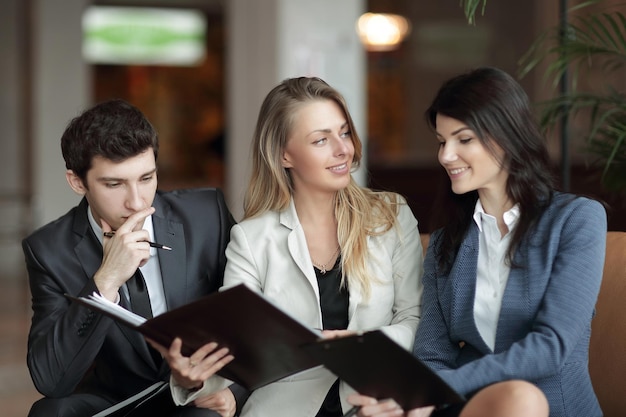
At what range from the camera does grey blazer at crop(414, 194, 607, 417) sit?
2318 millimetres

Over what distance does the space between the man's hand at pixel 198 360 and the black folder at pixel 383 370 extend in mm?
292

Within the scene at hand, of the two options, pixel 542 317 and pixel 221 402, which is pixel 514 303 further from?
pixel 221 402

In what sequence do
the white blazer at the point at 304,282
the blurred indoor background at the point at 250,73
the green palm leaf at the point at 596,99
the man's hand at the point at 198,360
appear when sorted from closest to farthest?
the man's hand at the point at 198,360 → the white blazer at the point at 304,282 → the green palm leaf at the point at 596,99 → the blurred indoor background at the point at 250,73

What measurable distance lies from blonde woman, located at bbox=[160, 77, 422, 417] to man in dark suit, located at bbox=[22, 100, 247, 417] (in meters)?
0.15

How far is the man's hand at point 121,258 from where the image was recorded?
263 centimetres

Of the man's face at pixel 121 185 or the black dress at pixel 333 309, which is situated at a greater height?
the man's face at pixel 121 185

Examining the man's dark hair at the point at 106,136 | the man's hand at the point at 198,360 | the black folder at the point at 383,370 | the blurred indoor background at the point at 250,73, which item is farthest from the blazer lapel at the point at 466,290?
the blurred indoor background at the point at 250,73

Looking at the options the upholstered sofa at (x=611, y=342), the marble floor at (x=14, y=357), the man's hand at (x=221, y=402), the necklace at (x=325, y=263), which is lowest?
the marble floor at (x=14, y=357)

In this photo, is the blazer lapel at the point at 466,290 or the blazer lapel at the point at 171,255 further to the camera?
the blazer lapel at the point at 171,255

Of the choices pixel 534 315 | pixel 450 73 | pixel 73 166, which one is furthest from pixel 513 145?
pixel 450 73

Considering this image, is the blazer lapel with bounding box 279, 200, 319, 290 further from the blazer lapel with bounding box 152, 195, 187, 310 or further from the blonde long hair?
the blazer lapel with bounding box 152, 195, 187, 310

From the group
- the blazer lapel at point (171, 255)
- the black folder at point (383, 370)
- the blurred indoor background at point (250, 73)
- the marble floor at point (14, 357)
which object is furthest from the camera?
the blurred indoor background at point (250, 73)

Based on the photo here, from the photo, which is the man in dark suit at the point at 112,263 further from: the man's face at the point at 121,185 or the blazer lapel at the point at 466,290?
the blazer lapel at the point at 466,290

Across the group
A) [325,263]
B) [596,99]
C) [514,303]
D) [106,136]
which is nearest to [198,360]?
[325,263]
